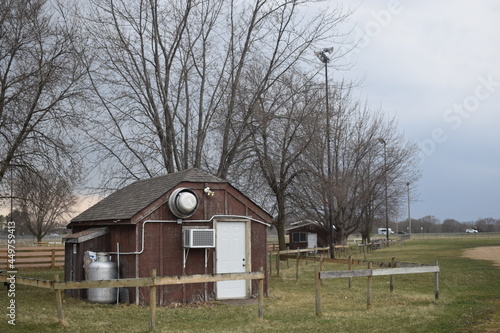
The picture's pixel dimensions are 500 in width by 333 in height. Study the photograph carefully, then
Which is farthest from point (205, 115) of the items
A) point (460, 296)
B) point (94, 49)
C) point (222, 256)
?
point (460, 296)

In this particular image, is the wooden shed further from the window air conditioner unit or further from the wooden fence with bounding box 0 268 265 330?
the wooden fence with bounding box 0 268 265 330

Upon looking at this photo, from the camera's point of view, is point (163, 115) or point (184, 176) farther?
point (163, 115)

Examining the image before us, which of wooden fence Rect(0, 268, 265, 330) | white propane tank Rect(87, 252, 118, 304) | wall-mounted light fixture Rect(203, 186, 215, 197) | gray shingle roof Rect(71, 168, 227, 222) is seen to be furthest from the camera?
wall-mounted light fixture Rect(203, 186, 215, 197)

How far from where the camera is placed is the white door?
15547 millimetres

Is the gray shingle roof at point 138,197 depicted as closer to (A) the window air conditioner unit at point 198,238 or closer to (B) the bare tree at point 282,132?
(A) the window air conditioner unit at point 198,238

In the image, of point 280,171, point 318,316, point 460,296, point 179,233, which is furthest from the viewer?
point 280,171

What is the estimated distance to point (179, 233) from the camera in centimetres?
1505

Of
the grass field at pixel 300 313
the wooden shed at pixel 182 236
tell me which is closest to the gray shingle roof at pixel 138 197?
the wooden shed at pixel 182 236

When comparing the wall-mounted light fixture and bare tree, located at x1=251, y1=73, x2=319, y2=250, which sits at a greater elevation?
bare tree, located at x1=251, y1=73, x2=319, y2=250

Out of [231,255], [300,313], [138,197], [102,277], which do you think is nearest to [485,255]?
[231,255]

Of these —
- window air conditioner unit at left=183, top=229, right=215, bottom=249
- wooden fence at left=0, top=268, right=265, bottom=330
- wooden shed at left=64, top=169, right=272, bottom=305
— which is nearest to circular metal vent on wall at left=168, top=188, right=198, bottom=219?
wooden shed at left=64, top=169, right=272, bottom=305

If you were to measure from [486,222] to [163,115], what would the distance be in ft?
563

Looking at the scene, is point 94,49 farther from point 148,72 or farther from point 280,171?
point 280,171

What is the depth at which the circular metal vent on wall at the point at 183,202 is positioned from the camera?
578 inches
